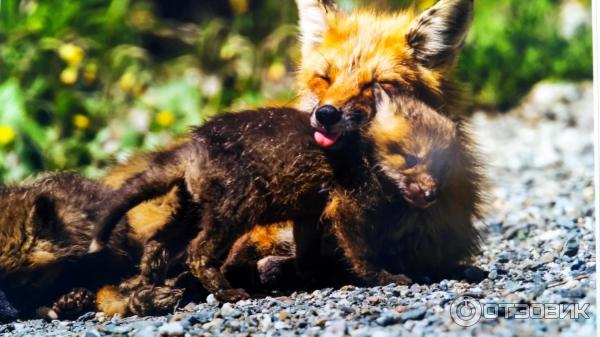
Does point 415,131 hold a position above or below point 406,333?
above

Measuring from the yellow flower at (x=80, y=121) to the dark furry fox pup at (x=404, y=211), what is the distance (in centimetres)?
305

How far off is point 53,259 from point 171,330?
3.26ft

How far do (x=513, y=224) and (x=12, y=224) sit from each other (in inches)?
131

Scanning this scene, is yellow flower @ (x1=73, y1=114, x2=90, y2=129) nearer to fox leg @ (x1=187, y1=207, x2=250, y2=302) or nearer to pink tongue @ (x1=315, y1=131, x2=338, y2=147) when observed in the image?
fox leg @ (x1=187, y1=207, x2=250, y2=302)

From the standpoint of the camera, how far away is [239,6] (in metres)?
7.72

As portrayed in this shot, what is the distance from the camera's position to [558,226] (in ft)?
19.6

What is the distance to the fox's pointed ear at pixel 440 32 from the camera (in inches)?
192

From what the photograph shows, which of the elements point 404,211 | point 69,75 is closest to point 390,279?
point 404,211

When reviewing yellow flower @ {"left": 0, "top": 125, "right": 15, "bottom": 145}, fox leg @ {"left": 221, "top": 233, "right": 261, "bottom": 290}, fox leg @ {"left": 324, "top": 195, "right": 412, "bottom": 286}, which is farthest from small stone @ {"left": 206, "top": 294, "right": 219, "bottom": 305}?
yellow flower @ {"left": 0, "top": 125, "right": 15, "bottom": 145}

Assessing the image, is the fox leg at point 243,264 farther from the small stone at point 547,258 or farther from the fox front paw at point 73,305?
the small stone at point 547,258

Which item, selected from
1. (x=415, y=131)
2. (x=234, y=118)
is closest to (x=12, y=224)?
(x=234, y=118)

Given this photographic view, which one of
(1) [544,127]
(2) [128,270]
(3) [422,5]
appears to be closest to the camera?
(2) [128,270]

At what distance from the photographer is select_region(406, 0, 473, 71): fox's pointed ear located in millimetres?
4887

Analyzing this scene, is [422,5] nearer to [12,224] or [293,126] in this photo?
[293,126]
